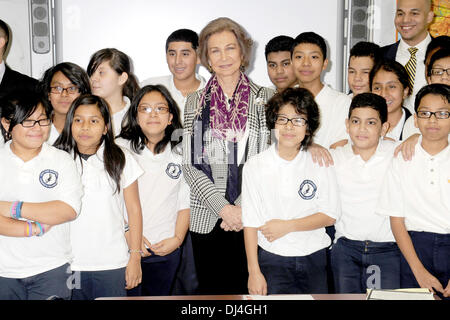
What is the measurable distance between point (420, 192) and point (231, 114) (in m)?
0.88

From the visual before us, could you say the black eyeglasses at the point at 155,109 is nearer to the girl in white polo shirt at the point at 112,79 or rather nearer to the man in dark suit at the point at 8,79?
the girl in white polo shirt at the point at 112,79

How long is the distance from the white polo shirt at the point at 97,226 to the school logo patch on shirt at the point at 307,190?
30.9 inches

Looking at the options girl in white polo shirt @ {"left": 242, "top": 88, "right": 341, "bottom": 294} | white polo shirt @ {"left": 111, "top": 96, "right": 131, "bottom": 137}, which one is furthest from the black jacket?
girl in white polo shirt @ {"left": 242, "top": 88, "right": 341, "bottom": 294}

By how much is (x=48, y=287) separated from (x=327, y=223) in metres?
1.14

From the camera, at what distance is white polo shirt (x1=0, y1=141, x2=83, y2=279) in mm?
1800

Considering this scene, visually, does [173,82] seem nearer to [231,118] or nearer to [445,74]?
[231,118]

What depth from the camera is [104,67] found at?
2541 mm

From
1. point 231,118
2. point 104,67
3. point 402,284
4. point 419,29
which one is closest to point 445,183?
point 402,284

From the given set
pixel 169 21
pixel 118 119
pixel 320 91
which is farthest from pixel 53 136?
pixel 169 21

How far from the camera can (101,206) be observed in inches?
77.1

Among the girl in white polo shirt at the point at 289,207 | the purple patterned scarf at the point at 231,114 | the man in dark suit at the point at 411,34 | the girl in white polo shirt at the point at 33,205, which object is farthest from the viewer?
the man in dark suit at the point at 411,34

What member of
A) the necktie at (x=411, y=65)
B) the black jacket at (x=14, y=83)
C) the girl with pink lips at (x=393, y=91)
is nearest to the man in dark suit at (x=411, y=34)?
the necktie at (x=411, y=65)

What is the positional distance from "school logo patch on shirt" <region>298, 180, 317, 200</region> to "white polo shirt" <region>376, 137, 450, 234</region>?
0.94ft

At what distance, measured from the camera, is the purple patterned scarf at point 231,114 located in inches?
83.4
